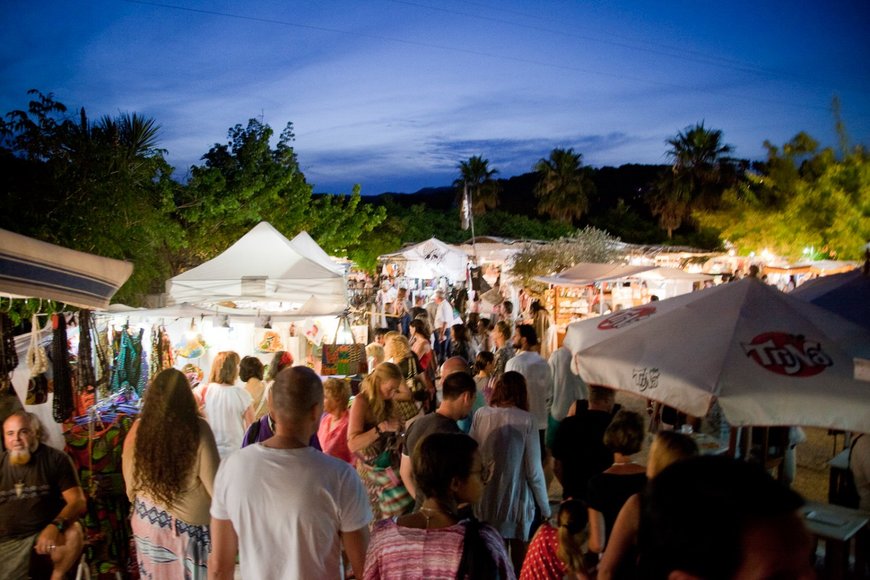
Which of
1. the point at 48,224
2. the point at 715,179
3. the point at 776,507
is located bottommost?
the point at 776,507

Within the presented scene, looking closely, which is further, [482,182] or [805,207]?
[482,182]

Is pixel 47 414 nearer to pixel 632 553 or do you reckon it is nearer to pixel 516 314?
pixel 632 553

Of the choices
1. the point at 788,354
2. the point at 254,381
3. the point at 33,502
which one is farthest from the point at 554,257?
the point at 33,502

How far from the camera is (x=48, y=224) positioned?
11078 mm

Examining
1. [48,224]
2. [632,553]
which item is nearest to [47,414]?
[632,553]

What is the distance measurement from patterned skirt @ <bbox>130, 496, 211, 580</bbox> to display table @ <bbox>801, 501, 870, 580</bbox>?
12.1 ft

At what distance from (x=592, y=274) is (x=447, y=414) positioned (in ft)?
34.0

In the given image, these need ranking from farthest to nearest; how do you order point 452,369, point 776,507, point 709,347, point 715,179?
point 715,179
point 452,369
point 709,347
point 776,507

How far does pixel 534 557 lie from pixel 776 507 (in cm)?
199

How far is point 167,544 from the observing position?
363 centimetres

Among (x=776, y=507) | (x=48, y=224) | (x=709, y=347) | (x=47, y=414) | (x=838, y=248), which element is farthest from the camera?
(x=838, y=248)

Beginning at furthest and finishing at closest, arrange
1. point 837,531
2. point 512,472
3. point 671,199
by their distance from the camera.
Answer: point 671,199
point 512,472
point 837,531

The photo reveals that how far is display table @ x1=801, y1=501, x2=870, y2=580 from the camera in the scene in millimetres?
4133

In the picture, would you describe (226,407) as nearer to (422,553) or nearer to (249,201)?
(422,553)
